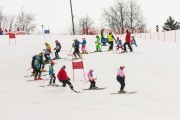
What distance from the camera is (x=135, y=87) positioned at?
2305 cm

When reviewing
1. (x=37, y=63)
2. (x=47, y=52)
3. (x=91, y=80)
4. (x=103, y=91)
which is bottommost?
(x=103, y=91)

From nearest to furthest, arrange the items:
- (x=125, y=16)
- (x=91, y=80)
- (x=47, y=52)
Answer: (x=91, y=80)
(x=47, y=52)
(x=125, y=16)

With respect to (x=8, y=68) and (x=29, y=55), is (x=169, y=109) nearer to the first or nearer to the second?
(x=8, y=68)

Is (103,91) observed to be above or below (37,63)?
below

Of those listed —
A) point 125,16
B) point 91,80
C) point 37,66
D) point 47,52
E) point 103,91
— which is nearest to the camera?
point 103,91

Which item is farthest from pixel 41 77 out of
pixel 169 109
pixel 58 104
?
pixel 169 109

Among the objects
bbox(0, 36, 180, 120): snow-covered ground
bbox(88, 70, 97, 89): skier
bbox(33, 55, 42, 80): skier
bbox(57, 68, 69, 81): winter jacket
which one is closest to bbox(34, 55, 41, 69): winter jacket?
bbox(33, 55, 42, 80): skier

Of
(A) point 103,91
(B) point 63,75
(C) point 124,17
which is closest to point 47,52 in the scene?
(B) point 63,75

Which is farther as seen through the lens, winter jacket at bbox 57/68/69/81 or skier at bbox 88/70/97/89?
skier at bbox 88/70/97/89

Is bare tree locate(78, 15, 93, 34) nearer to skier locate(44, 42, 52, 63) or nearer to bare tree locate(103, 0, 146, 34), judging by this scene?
bare tree locate(103, 0, 146, 34)

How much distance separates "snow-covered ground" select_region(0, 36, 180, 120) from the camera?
16453 millimetres

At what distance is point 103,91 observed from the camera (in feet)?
72.8

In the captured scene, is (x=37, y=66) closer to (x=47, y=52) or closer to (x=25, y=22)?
(x=47, y=52)

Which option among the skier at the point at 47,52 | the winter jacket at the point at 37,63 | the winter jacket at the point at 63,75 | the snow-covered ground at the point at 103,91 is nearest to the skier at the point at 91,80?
the snow-covered ground at the point at 103,91
